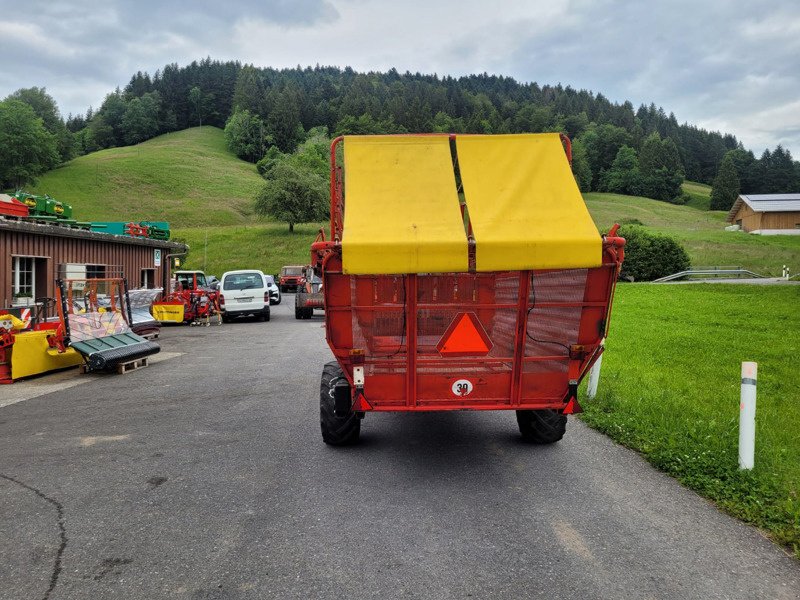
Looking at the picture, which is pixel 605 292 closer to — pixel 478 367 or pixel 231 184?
pixel 478 367

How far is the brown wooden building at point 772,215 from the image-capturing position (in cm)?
6419

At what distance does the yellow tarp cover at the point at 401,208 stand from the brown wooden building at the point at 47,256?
9.27 meters

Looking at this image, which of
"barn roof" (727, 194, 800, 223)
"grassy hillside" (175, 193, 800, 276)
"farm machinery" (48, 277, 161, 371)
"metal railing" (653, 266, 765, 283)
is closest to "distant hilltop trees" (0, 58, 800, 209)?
"barn roof" (727, 194, 800, 223)

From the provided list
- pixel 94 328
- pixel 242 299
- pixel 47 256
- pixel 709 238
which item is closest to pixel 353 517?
pixel 94 328

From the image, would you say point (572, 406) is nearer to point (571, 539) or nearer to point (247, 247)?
point (571, 539)

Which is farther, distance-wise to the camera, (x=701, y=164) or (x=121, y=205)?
(x=701, y=164)

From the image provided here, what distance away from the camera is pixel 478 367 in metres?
4.82

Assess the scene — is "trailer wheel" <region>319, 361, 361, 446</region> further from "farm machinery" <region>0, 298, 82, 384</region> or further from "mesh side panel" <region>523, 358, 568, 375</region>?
"farm machinery" <region>0, 298, 82, 384</region>

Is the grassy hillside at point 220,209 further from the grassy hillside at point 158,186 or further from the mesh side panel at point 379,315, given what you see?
the mesh side panel at point 379,315

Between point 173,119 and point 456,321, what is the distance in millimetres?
146444

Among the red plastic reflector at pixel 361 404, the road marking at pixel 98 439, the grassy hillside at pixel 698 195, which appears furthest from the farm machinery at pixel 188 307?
the grassy hillside at pixel 698 195

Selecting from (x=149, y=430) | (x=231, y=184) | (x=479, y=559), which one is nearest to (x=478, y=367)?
(x=479, y=559)

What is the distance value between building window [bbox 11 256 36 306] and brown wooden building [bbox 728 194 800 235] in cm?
7111

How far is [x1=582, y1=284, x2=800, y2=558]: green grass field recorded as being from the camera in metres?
4.44
